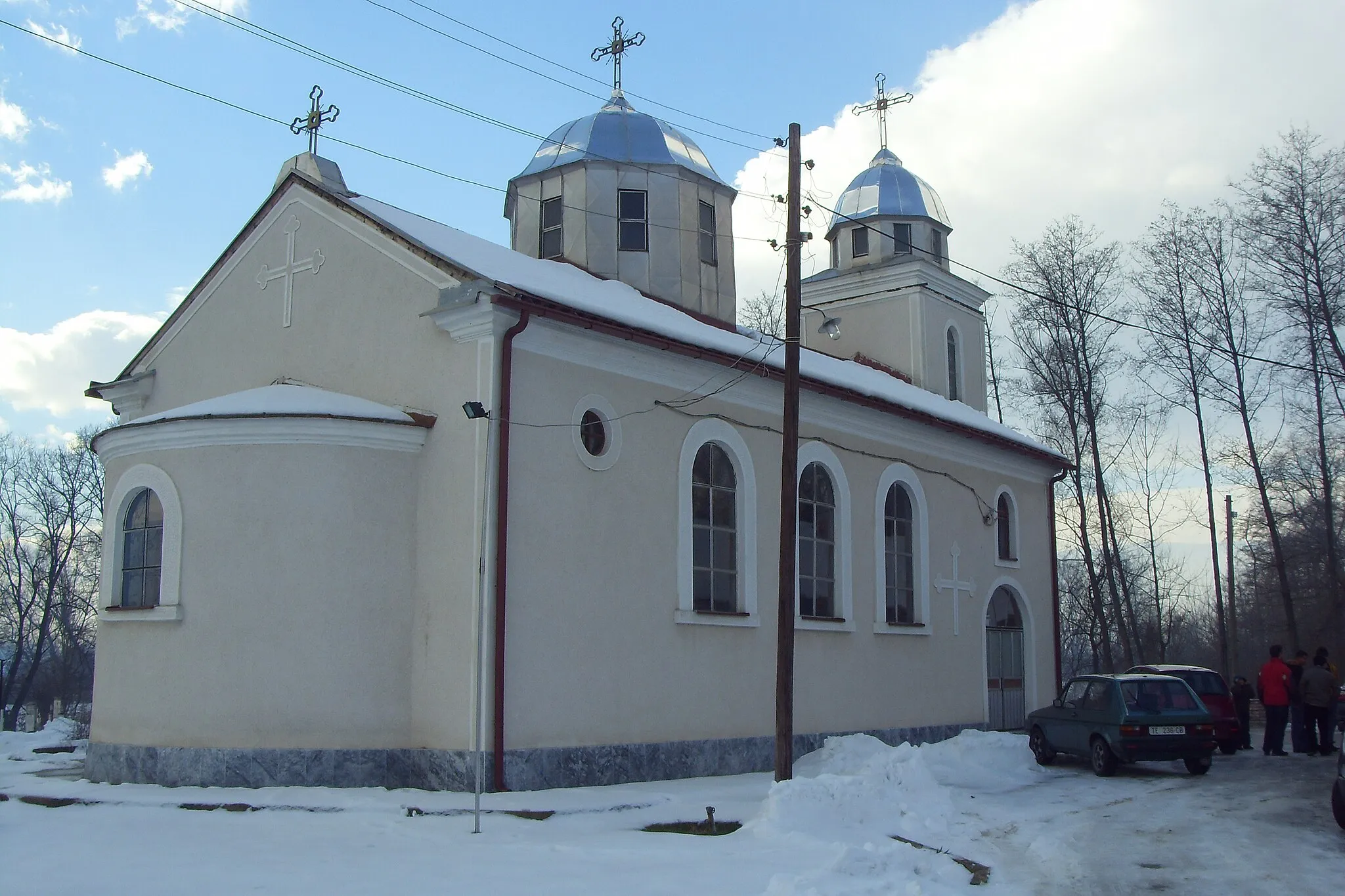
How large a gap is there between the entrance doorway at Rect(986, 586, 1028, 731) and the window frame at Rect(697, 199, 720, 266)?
8.13 meters

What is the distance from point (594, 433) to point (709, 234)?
815 centimetres

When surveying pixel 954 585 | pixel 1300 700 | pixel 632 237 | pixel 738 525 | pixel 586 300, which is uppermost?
pixel 632 237

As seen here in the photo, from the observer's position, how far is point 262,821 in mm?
10664

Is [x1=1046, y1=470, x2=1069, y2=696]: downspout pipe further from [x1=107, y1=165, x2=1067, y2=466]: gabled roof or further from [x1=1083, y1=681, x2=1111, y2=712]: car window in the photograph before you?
[x1=1083, y1=681, x2=1111, y2=712]: car window

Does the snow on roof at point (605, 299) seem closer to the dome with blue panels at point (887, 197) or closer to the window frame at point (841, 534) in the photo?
the window frame at point (841, 534)

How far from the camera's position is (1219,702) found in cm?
1878

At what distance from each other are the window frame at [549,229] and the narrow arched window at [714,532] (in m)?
6.10

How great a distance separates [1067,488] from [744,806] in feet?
84.4

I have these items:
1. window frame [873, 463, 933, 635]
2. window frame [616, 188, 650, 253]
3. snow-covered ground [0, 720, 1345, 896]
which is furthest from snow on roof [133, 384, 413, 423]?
window frame [873, 463, 933, 635]

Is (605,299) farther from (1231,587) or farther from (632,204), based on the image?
(1231,587)

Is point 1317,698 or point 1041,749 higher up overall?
point 1317,698

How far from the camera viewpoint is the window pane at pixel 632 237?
20438 mm

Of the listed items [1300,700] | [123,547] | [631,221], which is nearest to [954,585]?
[1300,700]

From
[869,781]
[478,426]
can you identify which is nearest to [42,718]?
[478,426]
